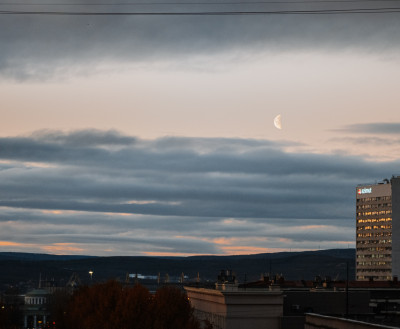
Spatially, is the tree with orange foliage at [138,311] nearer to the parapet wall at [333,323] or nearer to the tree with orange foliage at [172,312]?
the tree with orange foliage at [172,312]

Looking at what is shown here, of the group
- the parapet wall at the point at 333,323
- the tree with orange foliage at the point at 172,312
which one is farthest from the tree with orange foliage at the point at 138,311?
the parapet wall at the point at 333,323

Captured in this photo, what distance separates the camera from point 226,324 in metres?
143

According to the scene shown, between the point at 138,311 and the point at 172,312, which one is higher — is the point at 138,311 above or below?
above

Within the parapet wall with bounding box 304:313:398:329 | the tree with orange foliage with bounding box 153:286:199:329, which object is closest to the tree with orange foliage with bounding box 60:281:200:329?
the tree with orange foliage with bounding box 153:286:199:329

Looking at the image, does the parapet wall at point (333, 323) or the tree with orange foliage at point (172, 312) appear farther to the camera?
the tree with orange foliage at point (172, 312)

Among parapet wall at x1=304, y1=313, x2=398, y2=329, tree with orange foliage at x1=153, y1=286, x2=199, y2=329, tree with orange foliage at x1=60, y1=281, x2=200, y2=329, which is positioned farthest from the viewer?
tree with orange foliage at x1=60, y1=281, x2=200, y2=329

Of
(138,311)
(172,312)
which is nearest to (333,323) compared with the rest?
(138,311)

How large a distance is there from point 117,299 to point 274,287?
2775 cm

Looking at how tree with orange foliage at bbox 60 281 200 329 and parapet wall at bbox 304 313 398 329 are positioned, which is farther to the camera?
tree with orange foliage at bbox 60 281 200 329

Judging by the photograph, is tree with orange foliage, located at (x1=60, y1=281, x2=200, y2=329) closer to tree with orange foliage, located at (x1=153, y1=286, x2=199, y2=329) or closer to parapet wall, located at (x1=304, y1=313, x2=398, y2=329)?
tree with orange foliage, located at (x1=153, y1=286, x2=199, y2=329)

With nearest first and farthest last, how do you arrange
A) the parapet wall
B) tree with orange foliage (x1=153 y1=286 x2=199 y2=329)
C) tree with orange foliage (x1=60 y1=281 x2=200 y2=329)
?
the parapet wall, tree with orange foliage (x1=153 y1=286 x2=199 y2=329), tree with orange foliage (x1=60 y1=281 x2=200 y2=329)

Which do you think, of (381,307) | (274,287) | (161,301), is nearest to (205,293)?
(274,287)

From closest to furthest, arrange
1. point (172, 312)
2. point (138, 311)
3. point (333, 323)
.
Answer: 1. point (333, 323)
2. point (138, 311)
3. point (172, 312)

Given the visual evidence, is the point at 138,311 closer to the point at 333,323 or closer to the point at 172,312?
the point at 172,312
